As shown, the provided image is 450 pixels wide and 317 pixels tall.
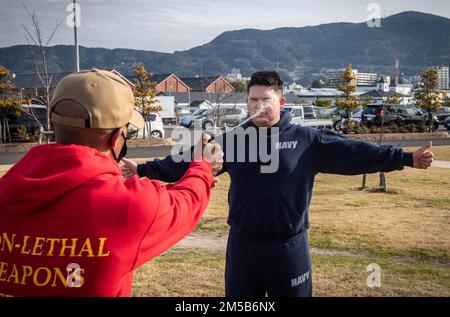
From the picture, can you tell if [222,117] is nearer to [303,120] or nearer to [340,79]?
[303,120]

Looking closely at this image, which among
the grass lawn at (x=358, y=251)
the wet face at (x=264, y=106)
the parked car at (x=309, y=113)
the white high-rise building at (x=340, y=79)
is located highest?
the white high-rise building at (x=340, y=79)

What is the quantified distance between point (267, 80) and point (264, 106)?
208mm

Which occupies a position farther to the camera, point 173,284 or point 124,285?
point 173,284

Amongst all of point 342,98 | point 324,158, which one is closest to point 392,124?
point 342,98

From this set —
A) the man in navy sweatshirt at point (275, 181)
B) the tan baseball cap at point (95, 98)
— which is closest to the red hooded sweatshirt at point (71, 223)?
the tan baseball cap at point (95, 98)

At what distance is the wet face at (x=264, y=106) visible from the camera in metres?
3.74

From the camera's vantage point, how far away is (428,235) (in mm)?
7871

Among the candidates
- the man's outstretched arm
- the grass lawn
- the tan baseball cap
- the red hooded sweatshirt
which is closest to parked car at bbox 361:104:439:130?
the grass lawn

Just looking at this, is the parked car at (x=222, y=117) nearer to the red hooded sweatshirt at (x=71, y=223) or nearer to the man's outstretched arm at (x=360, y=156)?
the man's outstretched arm at (x=360, y=156)

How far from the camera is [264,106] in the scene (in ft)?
12.3

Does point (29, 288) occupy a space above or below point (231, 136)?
below

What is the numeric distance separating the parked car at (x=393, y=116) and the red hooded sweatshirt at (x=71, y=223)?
30.1 meters

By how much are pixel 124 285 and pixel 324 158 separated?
215 centimetres
